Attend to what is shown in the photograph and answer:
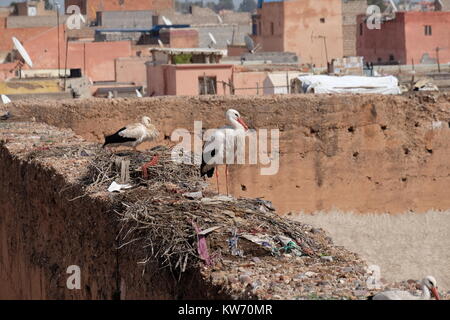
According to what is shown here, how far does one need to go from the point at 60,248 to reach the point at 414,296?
15.5ft

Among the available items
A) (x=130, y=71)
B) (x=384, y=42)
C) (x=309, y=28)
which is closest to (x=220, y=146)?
(x=130, y=71)

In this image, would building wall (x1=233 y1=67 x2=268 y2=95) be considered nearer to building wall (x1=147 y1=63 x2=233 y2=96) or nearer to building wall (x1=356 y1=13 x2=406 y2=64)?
building wall (x1=147 y1=63 x2=233 y2=96)

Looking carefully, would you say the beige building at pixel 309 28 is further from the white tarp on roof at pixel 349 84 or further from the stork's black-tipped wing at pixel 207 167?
the stork's black-tipped wing at pixel 207 167

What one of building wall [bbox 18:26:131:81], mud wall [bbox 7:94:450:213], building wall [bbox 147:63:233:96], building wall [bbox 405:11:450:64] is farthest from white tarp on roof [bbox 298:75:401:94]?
building wall [bbox 405:11:450:64]

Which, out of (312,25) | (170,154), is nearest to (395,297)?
(170,154)

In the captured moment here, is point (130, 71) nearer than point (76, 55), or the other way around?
point (130, 71)

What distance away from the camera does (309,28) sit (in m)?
49.0

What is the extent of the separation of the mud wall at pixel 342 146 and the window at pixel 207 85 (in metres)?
11.6

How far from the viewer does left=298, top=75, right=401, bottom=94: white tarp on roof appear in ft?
80.5

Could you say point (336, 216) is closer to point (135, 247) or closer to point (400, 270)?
point (400, 270)

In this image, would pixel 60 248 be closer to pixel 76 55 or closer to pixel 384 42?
pixel 76 55

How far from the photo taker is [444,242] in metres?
17.6

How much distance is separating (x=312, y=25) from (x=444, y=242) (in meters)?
31.9

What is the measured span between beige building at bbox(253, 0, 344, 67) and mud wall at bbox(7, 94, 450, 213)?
1147 inches
